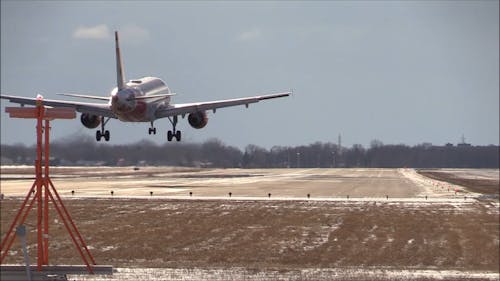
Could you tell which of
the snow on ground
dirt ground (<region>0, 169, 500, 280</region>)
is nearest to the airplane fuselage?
the snow on ground

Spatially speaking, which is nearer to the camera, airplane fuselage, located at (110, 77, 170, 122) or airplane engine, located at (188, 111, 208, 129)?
airplane fuselage, located at (110, 77, 170, 122)

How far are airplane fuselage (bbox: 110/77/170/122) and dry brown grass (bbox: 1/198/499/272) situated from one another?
43455 millimetres

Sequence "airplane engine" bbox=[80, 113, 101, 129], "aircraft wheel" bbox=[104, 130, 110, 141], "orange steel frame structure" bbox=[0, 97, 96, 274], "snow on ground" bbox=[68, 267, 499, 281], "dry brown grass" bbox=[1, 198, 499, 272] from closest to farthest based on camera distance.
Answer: "orange steel frame structure" bbox=[0, 97, 96, 274] < "aircraft wheel" bbox=[104, 130, 110, 141] < "airplane engine" bbox=[80, 113, 101, 129] < "snow on ground" bbox=[68, 267, 499, 281] < "dry brown grass" bbox=[1, 198, 499, 272]

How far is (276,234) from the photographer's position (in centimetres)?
10219

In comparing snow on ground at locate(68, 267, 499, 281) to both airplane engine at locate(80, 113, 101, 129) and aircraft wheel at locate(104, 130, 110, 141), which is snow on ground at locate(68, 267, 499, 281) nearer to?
airplane engine at locate(80, 113, 101, 129)

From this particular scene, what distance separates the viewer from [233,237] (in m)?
99.4

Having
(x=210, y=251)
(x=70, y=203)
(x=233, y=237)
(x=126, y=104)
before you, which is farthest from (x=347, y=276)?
(x=70, y=203)

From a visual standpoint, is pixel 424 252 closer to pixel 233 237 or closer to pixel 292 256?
pixel 292 256

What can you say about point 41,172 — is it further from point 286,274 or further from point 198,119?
point 286,274

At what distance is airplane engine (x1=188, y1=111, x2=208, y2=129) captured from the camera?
3869 centimetres

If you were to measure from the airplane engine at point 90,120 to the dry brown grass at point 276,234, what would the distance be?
4342 centimetres

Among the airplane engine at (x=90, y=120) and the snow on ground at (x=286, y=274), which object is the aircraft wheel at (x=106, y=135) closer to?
the airplane engine at (x=90, y=120)

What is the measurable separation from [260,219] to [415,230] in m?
23.9

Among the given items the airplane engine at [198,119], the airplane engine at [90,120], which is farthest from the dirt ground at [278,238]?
the airplane engine at [90,120]
